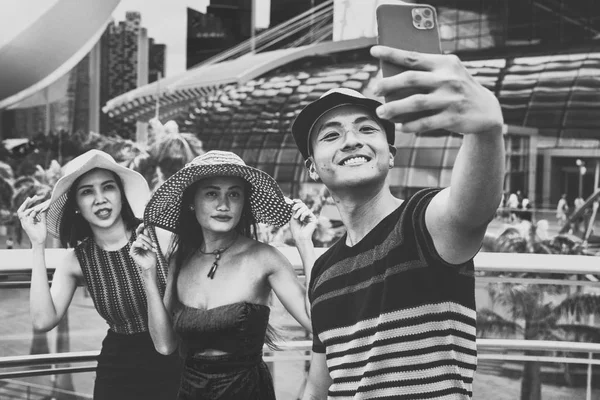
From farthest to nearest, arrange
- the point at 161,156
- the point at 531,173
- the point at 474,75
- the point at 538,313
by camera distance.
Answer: the point at 474,75
the point at 531,173
the point at 161,156
the point at 538,313

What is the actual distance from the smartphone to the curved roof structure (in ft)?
112

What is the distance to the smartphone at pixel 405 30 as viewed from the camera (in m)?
1.12

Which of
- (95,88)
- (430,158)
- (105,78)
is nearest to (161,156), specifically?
(430,158)

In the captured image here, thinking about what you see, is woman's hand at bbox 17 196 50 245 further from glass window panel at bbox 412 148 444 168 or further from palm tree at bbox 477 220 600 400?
glass window panel at bbox 412 148 444 168

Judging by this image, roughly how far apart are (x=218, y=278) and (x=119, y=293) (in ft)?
1.66

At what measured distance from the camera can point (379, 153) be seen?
1.64 m

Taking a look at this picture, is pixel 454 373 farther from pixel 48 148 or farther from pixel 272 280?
pixel 48 148

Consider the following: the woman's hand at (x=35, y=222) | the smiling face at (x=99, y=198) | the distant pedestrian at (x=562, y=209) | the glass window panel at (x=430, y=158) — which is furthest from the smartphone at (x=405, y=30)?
the glass window panel at (x=430, y=158)

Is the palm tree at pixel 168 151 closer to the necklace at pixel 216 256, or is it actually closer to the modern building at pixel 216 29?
the necklace at pixel 216 256

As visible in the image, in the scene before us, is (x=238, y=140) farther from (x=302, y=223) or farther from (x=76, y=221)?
(x=302, y=223)

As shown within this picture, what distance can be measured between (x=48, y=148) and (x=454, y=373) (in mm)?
36012

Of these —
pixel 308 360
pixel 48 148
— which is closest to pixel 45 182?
pixel 48 148

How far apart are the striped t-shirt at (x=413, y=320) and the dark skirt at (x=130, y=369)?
1271 millimetres

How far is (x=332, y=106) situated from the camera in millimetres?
1753
